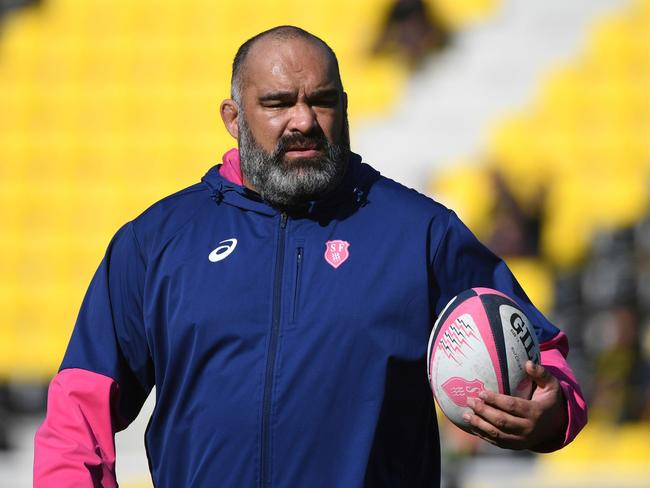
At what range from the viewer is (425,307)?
2500mm

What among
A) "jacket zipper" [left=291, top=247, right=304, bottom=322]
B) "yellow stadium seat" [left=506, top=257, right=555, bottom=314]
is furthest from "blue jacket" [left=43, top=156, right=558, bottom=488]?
"yellow stadium seat" [left=506, top=257, right=555, bottom=314]

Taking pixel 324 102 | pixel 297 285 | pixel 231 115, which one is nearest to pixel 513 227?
pixel 231 115

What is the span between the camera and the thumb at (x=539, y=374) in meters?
2.36

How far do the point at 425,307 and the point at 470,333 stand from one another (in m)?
0.11

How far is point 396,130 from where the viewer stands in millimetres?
8797

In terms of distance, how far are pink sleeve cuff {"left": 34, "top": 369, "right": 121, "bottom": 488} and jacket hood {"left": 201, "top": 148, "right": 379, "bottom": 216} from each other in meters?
0.51

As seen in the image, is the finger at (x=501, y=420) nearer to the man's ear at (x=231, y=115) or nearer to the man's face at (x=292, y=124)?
the man's face at (x=292, y=124)

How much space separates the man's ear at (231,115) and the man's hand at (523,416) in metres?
0.90

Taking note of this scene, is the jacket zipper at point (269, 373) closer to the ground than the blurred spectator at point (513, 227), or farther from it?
closer to the ground

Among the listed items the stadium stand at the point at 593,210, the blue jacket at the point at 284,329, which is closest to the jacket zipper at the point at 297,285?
the blue jacket at the point at 284,329

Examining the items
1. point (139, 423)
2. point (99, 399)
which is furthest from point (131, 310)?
point (139, 423)

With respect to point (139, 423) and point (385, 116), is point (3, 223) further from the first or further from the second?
point (385, 116)

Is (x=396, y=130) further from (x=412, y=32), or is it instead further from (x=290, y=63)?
(x=290, y=63)

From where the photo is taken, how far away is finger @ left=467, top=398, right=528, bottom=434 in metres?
2.29
